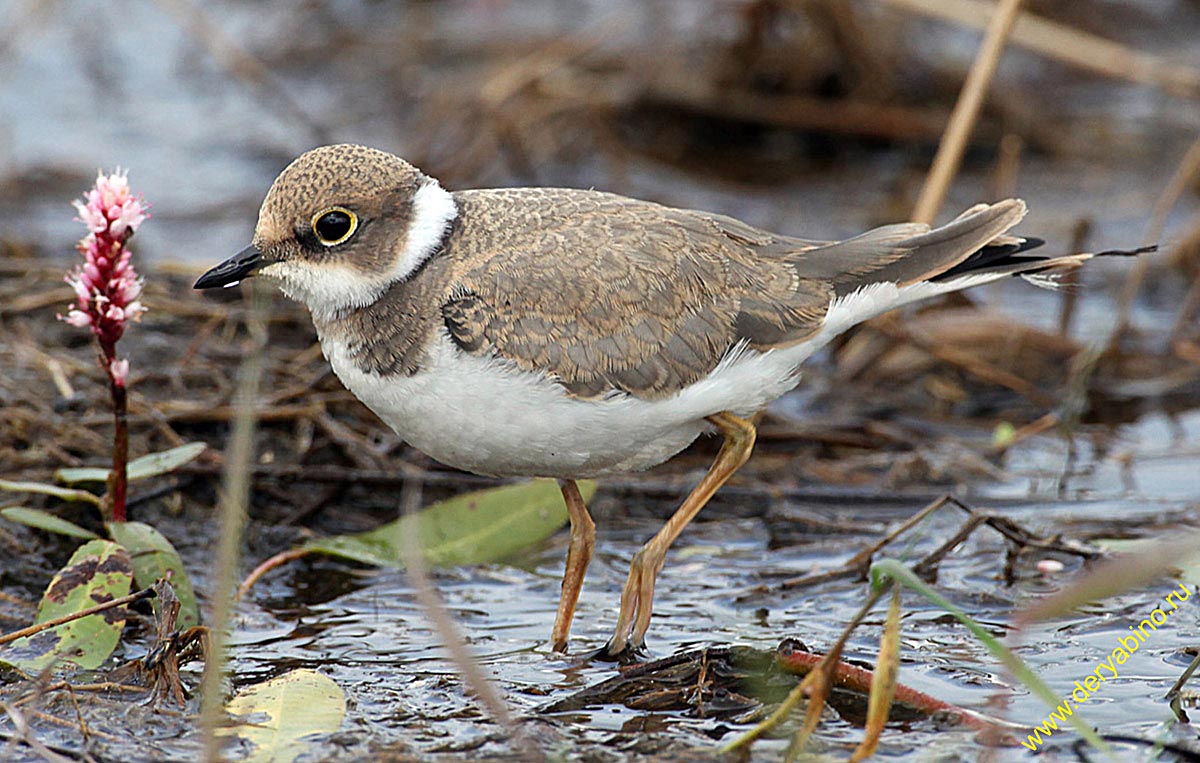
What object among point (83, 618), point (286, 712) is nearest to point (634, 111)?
point (83, 618)

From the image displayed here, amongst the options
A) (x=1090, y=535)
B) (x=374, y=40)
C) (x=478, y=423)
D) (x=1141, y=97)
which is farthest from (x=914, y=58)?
(x=478, y=423)

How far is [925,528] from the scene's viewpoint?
20.2ft

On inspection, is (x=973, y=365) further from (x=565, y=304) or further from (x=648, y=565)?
(x=565, y=304)

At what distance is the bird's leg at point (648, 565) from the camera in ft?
16.3

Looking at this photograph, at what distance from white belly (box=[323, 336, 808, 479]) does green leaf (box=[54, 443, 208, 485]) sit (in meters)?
0.71

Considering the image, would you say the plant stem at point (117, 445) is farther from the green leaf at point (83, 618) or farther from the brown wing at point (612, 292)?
the brown wing at point (612, 292)

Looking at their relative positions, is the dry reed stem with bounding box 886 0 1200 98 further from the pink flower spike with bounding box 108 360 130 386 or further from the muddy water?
the pink flower spike with bounding box 108 360 130 386

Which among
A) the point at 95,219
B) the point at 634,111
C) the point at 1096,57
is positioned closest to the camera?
the point at 95,219

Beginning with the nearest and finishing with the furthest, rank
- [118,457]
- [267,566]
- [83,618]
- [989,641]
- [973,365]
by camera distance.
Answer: [989,641]
[83,618]
[118,457]
[267,566]
[973,365]

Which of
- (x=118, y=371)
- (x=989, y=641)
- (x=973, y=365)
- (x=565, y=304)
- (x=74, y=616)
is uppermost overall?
(x=973, y=365)

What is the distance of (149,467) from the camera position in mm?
5215

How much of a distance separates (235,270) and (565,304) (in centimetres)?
101

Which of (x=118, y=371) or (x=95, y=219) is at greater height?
(x=95, y=219)

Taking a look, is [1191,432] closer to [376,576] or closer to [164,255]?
[376,576]
